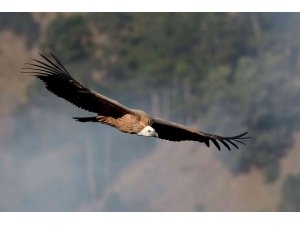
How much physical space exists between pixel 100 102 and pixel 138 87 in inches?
1303

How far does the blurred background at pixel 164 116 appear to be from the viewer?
41625mm

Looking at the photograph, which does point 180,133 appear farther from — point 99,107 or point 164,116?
point 164,116

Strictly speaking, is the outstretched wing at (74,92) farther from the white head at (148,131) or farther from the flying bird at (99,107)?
the white head at (148,131)

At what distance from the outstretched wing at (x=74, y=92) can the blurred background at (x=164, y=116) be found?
27.4 metres

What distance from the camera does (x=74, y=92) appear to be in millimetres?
10852

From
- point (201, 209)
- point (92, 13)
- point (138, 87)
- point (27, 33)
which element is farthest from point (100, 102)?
point (27, 33)

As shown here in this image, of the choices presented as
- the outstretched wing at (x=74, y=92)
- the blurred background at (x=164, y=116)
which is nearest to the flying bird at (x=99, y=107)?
the outstretched wing at (x=74, y=92)

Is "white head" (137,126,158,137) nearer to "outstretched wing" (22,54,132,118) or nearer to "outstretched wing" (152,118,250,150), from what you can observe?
"outstretched wing" (22,54,132,118)

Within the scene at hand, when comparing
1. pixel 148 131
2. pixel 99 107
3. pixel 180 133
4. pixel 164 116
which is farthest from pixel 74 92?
pixel 164 116

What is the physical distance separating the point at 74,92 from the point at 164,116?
31.4 m

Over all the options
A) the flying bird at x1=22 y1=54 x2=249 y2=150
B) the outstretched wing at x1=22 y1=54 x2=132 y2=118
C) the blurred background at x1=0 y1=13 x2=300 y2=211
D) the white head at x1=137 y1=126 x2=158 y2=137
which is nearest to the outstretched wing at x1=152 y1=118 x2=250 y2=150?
the flying bird at x1=22 y1=54 x2=249 y2=150

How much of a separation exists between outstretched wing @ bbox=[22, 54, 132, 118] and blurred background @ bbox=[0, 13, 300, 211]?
90.0 feet

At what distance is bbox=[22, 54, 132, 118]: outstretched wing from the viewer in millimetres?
10492

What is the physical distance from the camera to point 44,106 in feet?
151
